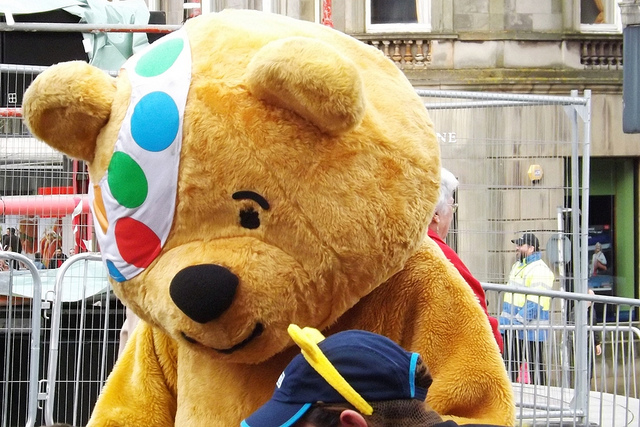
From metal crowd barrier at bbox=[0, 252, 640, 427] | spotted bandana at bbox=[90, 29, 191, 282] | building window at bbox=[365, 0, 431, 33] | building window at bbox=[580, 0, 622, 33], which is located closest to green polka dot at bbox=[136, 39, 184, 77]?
spotted bandana at bbox=[90, 29, 191, 282]

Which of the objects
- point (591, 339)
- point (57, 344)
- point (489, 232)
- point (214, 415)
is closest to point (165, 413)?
point (214, 415)

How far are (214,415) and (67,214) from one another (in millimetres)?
3587

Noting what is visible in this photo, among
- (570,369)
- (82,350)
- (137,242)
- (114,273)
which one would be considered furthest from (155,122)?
(570,369)

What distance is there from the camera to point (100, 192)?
2506 mm

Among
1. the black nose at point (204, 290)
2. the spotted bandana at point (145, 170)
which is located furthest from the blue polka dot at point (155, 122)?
the black nose at point (204, 290)

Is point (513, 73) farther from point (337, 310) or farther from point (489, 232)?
point (337, 310)

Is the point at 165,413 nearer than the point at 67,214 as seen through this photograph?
Yes

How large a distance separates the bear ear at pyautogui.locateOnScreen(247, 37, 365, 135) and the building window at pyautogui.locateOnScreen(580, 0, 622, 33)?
14538 millimetres

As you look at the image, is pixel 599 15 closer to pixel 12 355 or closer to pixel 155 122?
pixel 12 355

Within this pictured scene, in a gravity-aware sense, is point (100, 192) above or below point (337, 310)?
above

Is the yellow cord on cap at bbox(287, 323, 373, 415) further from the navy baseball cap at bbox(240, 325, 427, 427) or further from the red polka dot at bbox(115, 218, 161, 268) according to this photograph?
the red polka dot at bbox(115, 218, 161, 268)

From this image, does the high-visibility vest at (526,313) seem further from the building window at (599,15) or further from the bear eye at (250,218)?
the building window at (599,15)

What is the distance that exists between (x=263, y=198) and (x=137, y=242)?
0.34m

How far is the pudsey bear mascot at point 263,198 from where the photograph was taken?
2.32 metres
